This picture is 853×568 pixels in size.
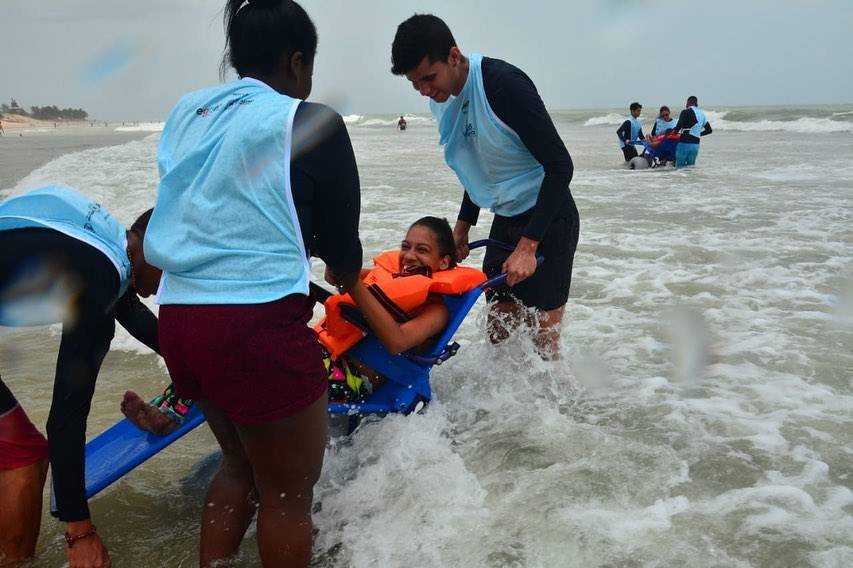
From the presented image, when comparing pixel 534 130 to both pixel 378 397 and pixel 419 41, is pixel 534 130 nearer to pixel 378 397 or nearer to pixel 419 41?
pixel 419 41

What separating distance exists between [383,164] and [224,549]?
16078mm

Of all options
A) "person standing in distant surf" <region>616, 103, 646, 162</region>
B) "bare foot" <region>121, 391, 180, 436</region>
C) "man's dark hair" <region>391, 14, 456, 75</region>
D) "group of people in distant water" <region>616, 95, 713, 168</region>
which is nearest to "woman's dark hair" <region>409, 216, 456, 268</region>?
"man's dark hair" <region>391, 14, 456, 75</region>

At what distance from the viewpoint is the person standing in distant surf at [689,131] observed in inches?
592

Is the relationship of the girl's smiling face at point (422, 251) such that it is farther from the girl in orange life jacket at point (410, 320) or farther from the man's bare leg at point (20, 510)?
the man's bare leg at point (20, 510)

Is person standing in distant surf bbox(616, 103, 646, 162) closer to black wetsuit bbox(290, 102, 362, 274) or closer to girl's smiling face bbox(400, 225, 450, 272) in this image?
girl's smiling face bbox(400, 225, 450, 272)

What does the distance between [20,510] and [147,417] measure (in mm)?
520

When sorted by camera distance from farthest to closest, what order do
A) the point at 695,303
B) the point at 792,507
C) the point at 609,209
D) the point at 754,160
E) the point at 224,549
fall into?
1. the point at 754,160
2. the point at 609,209
3. the point at 695,303
4. the point at 792,507
5. the point at 224,549

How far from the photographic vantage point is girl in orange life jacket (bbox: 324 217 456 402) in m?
2.14

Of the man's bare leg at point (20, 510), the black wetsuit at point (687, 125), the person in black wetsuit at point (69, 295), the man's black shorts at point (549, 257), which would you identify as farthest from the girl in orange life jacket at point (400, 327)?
the black wetsuit at point (687, 125)

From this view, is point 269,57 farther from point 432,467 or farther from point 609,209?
point 609,209

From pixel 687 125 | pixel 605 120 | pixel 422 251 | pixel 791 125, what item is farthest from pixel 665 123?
pixel 605 120

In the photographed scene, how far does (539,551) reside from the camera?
2273 mm

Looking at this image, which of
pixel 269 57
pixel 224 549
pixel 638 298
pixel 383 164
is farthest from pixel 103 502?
pixel 383 164

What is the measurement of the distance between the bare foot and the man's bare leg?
371mm
